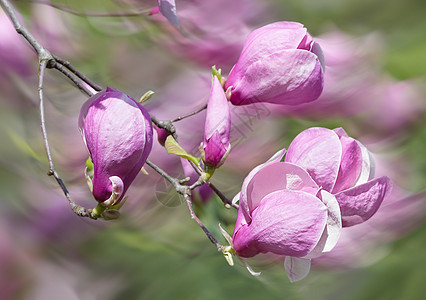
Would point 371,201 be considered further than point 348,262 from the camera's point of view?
No

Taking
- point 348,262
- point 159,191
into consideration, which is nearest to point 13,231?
point 159,191

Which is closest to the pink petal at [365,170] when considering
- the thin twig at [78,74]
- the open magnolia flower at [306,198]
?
the open magnolia flower at [306,198]

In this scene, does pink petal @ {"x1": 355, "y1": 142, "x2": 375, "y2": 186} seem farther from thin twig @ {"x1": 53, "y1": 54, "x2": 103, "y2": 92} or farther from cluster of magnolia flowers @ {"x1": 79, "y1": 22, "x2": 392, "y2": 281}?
thin twig @ {"x1": 53, "y1": 54, "x2": 103, "y2": 92}

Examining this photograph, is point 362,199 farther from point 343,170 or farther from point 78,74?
point 78,74

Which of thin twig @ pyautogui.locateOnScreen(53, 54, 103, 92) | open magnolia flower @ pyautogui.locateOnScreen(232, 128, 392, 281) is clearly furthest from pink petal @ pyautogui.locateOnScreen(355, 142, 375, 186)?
thin twig @ pyautogui.locateOnScreen(53, 54, 103, 92)

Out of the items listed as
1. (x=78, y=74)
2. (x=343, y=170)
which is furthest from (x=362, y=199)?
(x=78, y=74)

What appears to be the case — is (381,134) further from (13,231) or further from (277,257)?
(13,231)

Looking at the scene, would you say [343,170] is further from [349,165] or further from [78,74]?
[78,74]
